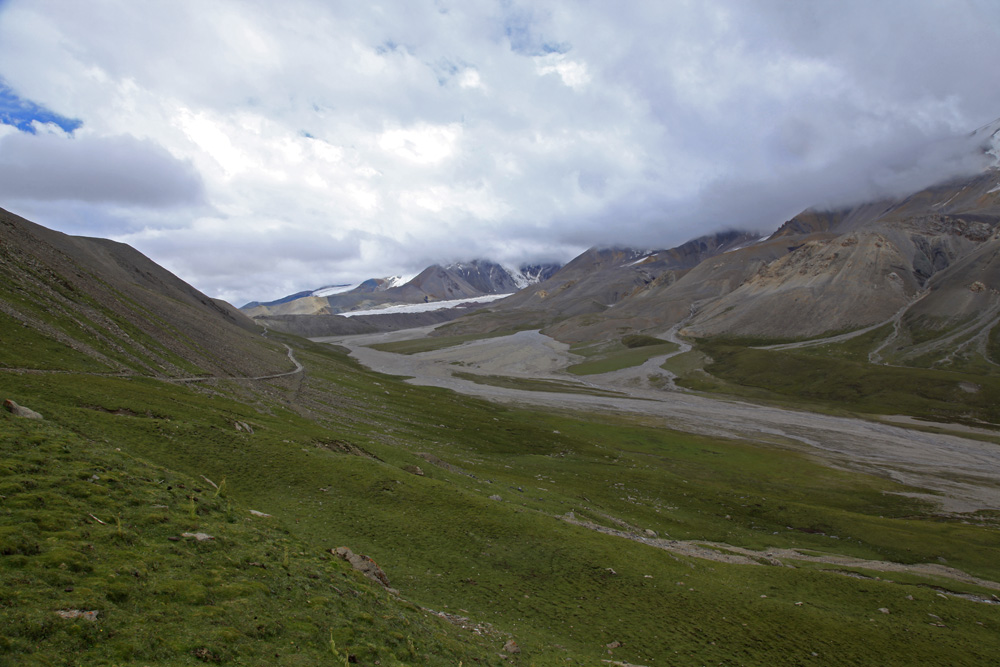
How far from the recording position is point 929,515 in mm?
62531

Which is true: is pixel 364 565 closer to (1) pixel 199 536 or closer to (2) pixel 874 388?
(1) pixel 199 536

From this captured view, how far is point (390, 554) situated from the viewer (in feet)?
84.8

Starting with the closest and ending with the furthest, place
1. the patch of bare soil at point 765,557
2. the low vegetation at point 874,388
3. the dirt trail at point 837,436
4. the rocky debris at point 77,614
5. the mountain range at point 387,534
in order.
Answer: the rocky debris at point 77,614, the mountain range at point 387,534, the patch of bare soil at point 765,557, the dirt trail at point 837,436, the low vegetation at point 874,388

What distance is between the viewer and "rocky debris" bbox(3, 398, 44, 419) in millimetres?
23444

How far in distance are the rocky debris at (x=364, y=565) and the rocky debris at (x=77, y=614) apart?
1071 centimetres

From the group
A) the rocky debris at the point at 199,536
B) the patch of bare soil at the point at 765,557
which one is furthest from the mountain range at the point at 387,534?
the patch of bare soil at the point at 765,557

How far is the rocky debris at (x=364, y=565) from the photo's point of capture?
20.7m

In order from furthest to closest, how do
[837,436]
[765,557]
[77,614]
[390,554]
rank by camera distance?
[837,436]
[765,557]
[390,554]
[77,614]

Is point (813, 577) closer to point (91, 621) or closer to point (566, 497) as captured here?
point (566, 497)

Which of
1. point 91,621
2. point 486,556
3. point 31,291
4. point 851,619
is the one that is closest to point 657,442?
point 851,619

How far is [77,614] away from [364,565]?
11.8 m

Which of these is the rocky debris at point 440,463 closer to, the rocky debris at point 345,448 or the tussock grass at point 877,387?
the rocky debris at point 345,448

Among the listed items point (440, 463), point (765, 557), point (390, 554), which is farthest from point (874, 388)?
point (390, 554)

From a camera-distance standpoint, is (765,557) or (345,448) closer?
(765,557)
